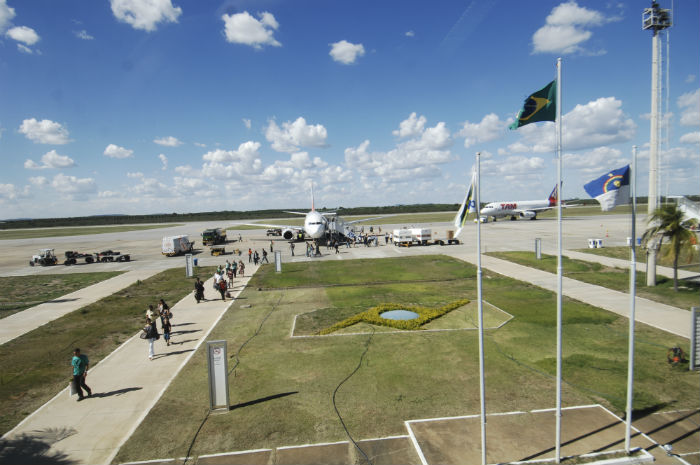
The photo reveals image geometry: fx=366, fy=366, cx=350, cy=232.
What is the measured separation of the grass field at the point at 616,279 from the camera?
74.7 feet

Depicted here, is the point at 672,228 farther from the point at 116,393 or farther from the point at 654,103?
the point at 116,393

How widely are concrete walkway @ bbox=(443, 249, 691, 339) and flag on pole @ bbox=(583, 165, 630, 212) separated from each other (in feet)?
41.4

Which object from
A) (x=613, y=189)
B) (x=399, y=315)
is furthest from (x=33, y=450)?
(x=613, y=189)

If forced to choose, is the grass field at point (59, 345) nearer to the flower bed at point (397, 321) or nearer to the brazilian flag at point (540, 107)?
the flower bed at point (397, 321)

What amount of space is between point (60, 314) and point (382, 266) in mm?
26993

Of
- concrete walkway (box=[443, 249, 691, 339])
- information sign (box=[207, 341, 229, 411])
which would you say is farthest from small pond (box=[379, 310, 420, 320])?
concrete walkway (box=[443, 249, 691, 339])

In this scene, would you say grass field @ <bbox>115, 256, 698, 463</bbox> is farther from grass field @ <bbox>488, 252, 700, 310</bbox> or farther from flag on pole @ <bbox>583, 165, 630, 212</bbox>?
flag on pole @ <bbox>583, 165, 630, 212</bbox>

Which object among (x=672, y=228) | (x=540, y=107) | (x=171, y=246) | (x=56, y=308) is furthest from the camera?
(x=171, y=246)

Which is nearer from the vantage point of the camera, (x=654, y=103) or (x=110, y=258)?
(x=654, y=103)

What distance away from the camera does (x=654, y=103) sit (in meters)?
22.6

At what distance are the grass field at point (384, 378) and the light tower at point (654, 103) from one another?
7656mm

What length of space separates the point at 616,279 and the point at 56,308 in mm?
41466

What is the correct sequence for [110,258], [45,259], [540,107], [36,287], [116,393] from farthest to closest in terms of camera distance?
[110,258]
[45,259]
[36,287]
[116,393]
[540,107]

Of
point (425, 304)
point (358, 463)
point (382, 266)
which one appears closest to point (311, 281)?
point (382, 266)
